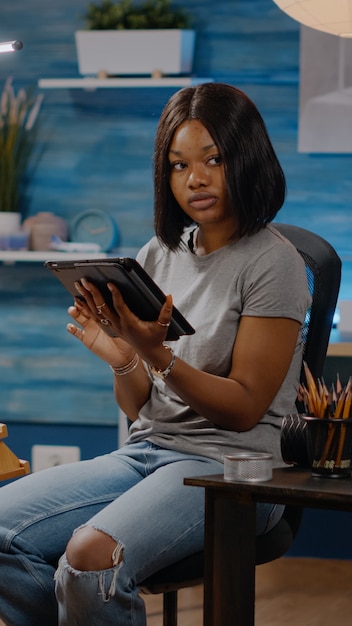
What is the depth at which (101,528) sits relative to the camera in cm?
159

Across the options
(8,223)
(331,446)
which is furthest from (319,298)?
(8,223)

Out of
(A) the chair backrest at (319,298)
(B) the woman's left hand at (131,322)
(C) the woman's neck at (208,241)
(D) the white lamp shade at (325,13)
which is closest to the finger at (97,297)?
(B) the woman's left hand at (131,322)

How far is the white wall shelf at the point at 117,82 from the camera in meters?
3.55

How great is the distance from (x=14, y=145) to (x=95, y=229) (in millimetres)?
439

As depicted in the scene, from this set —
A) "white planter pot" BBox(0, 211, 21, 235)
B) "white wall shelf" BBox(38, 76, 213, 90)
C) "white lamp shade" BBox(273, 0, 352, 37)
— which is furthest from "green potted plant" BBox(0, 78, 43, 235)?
"white lamp shade" BBox(273, 0, 352, 37)

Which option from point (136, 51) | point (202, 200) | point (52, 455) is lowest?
point (52, 455)

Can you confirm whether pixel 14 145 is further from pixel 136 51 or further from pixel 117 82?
pixel 136 51

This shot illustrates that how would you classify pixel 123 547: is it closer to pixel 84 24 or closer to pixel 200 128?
pixel 200 128

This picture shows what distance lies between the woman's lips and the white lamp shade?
1.00 meters

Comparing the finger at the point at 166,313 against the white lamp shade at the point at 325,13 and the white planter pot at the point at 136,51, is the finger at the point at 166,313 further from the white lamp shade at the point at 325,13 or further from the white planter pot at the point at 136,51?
the white planter pot at the point at 136,51

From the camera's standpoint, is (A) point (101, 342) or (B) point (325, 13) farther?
(B) point (325, 13)

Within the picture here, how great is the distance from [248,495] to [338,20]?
1723 mm

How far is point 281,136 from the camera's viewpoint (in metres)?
3.60

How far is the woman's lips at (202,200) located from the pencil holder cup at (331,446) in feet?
1.94
